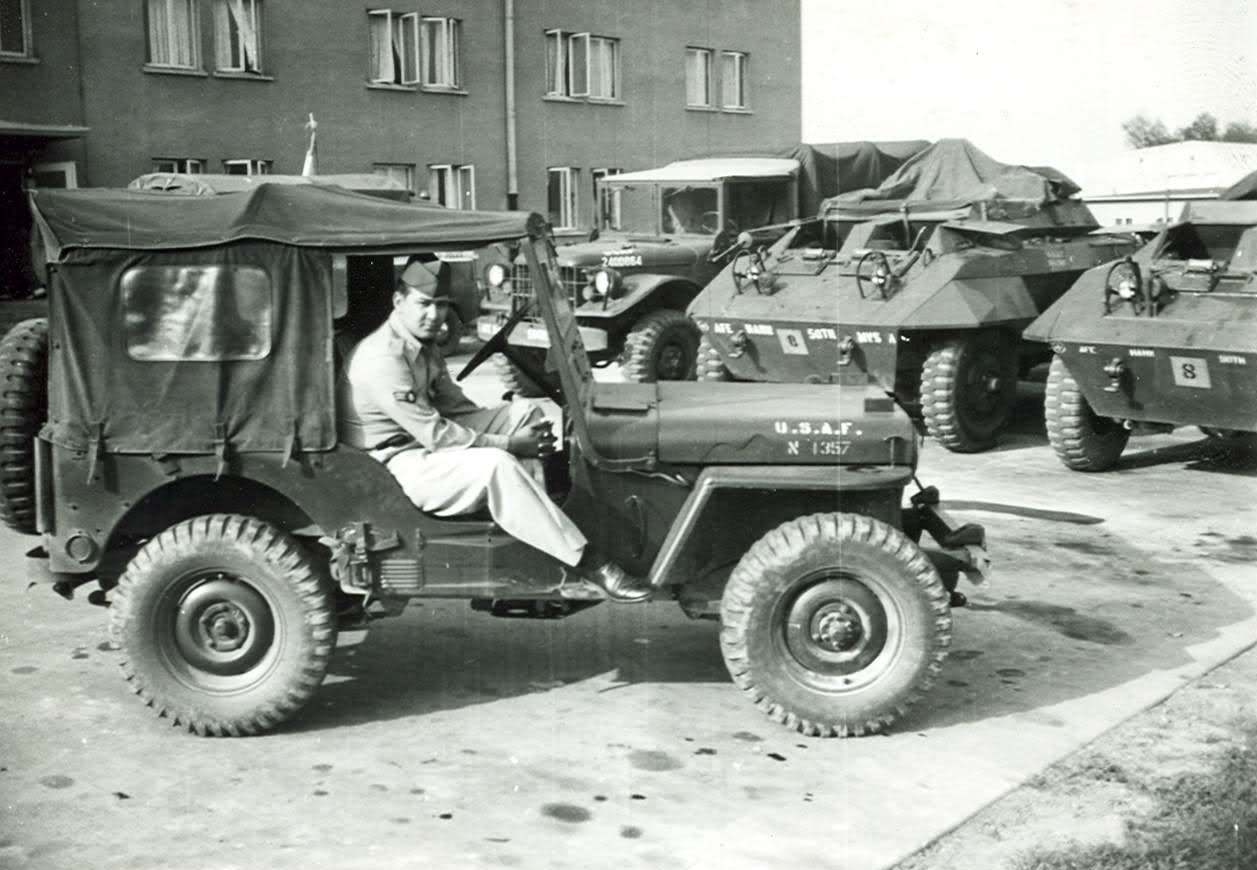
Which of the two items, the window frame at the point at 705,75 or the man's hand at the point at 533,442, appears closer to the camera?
the man's hand at the point at 533,442

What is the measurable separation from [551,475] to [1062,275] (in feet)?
24.0

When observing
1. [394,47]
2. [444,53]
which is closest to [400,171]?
[394,47]

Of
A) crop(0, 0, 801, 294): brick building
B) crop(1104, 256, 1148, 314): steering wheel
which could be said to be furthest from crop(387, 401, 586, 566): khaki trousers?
crop(0, 0, 801, 294): brick building

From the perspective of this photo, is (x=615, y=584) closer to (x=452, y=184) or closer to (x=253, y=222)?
(x=253, y=222)

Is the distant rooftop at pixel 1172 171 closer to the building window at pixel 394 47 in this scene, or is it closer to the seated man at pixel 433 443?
the building window at pixel 394 47

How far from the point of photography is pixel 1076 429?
10141 mm

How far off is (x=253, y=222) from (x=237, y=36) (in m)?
17.3

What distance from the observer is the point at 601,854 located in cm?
418

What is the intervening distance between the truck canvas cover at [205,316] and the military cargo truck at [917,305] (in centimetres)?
562

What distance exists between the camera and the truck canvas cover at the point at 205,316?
4926 mm

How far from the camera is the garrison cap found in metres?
5.15

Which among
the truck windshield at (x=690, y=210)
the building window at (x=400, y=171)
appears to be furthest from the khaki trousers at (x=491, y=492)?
the building window at (x=400, y=171)

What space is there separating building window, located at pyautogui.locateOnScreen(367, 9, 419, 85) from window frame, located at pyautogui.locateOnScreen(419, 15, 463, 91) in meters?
0.15

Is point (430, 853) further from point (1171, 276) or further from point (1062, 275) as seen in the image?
point (1062, 275)
